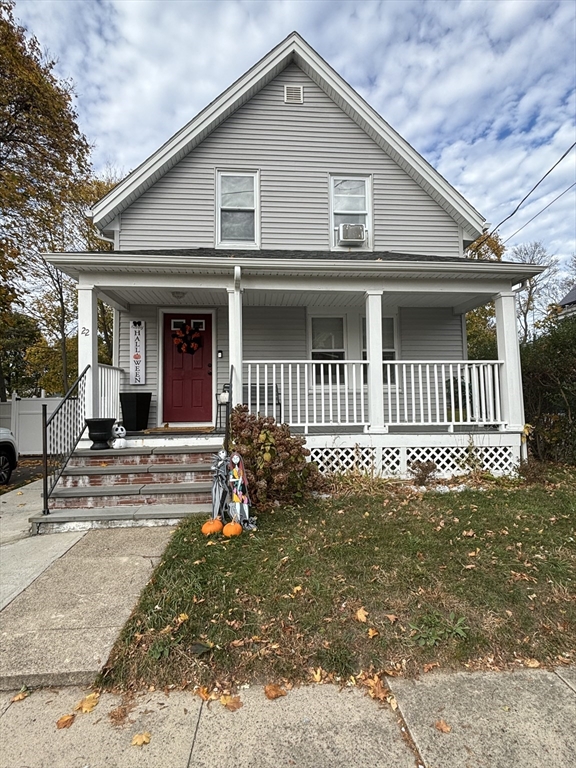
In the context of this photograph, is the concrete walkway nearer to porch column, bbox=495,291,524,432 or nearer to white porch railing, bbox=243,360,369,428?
white porch railing, bbox=243,360,369,428

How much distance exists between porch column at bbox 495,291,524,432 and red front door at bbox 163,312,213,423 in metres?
5.23

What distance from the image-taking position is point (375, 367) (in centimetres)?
620

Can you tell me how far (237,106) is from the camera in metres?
7.91

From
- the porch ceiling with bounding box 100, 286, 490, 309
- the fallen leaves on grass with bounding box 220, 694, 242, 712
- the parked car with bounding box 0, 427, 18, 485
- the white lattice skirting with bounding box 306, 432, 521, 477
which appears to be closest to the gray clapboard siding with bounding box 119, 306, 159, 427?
the porch ceiling with bounding box 100, 286, 490, 309

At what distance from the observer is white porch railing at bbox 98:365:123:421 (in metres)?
6.36

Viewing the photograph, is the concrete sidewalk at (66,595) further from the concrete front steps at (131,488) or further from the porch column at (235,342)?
the porch column at (235,342)

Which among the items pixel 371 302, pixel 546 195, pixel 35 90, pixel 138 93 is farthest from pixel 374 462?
pixel 35 90

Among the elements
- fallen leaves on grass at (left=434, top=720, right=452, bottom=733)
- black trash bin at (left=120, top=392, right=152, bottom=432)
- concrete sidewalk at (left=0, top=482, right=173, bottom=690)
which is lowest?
fallen leaves on grass at (left=434, top=720, right=452, bottom=733)

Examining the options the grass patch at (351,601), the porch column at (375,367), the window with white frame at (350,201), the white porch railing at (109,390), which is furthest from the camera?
the window with white frame at (350,201)

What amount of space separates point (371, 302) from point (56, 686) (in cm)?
574

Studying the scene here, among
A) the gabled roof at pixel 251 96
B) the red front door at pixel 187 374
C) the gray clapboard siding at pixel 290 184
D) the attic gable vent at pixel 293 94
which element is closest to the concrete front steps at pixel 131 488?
the red front door at pixel 187 374

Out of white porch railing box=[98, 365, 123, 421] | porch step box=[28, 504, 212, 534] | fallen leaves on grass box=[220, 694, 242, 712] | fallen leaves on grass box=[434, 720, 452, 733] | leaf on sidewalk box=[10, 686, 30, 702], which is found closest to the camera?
fallen leaves on grass box=[434, 720, 452, 733]

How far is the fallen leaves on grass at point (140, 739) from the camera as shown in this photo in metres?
1.80

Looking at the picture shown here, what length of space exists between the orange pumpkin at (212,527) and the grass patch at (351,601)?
0.09m
